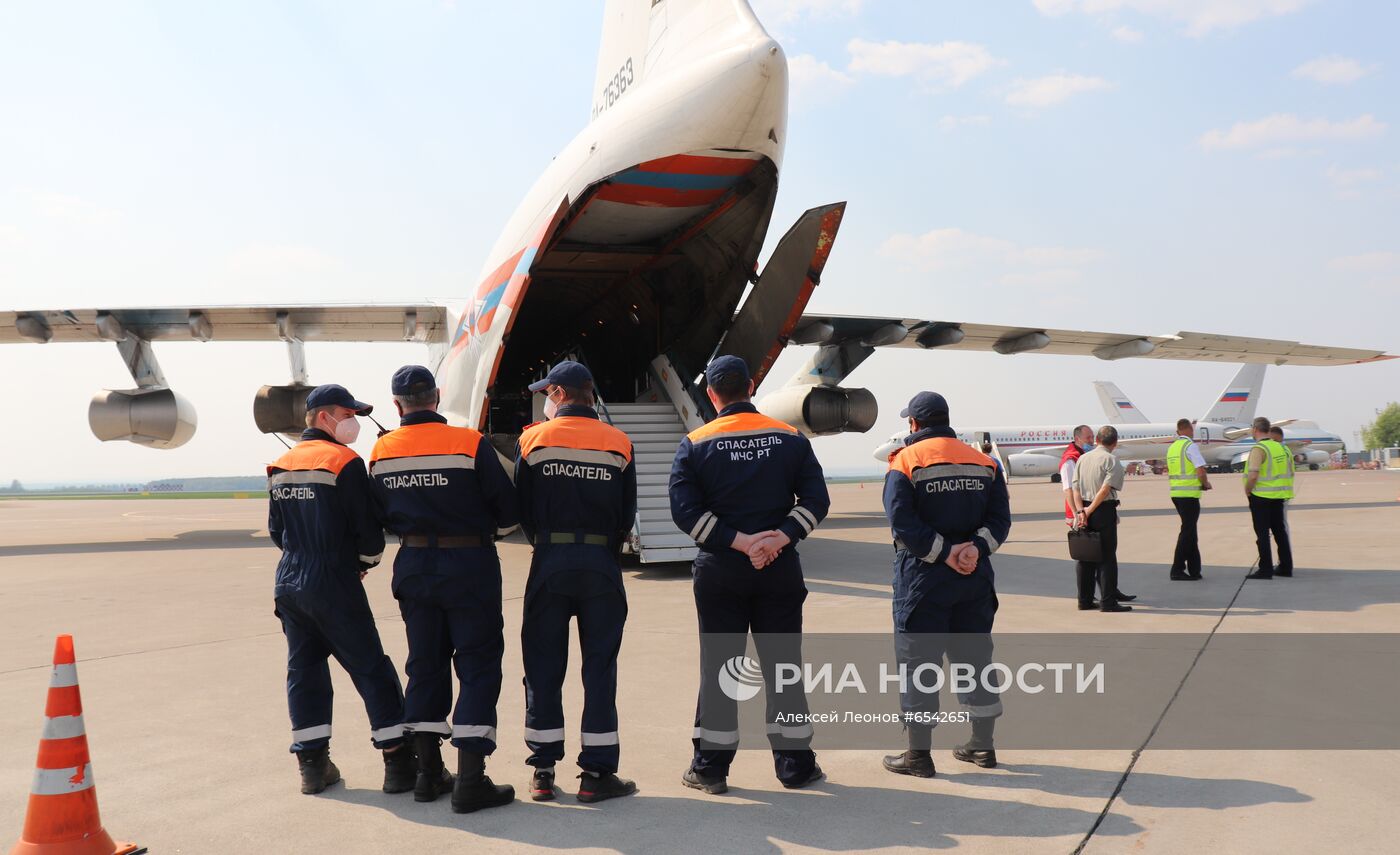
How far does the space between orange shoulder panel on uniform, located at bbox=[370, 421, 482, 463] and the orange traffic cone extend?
1.27 m

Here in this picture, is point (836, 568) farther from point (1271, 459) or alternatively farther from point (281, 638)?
point (281, 638)

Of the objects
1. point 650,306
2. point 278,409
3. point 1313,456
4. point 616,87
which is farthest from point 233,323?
point 1313,456

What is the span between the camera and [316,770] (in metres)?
3.50

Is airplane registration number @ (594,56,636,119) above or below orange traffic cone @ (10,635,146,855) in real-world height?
above

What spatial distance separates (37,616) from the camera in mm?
7883

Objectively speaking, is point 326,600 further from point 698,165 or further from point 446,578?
point 698,165

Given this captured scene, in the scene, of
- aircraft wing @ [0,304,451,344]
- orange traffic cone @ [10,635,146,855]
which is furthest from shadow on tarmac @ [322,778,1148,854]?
aircraft wing @ [0,304,451,344]

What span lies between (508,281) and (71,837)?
796cm

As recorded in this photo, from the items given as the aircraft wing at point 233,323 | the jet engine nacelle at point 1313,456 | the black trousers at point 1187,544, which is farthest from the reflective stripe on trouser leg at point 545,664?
the jet engine nacelle at point 1313,456

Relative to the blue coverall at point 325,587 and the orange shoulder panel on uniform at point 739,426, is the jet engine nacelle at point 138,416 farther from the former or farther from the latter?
the orange shoulder panel on uniform at point 739,426

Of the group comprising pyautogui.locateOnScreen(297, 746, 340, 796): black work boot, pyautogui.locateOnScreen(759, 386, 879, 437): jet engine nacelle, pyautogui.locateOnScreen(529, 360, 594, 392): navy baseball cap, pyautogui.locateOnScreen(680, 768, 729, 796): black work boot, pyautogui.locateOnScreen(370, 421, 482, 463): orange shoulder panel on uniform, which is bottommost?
pyautogui.locateOnScreen(680, 768, 729, 796): black work boot

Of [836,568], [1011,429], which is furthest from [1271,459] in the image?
[1011,429]

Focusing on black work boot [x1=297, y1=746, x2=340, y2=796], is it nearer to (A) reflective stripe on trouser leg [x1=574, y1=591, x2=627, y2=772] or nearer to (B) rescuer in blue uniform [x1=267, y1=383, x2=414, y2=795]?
(B) rescuer in blue uniform [x1=267, y1=383, x2=414, y2=795]

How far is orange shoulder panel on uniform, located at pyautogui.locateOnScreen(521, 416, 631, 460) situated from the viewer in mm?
3740
